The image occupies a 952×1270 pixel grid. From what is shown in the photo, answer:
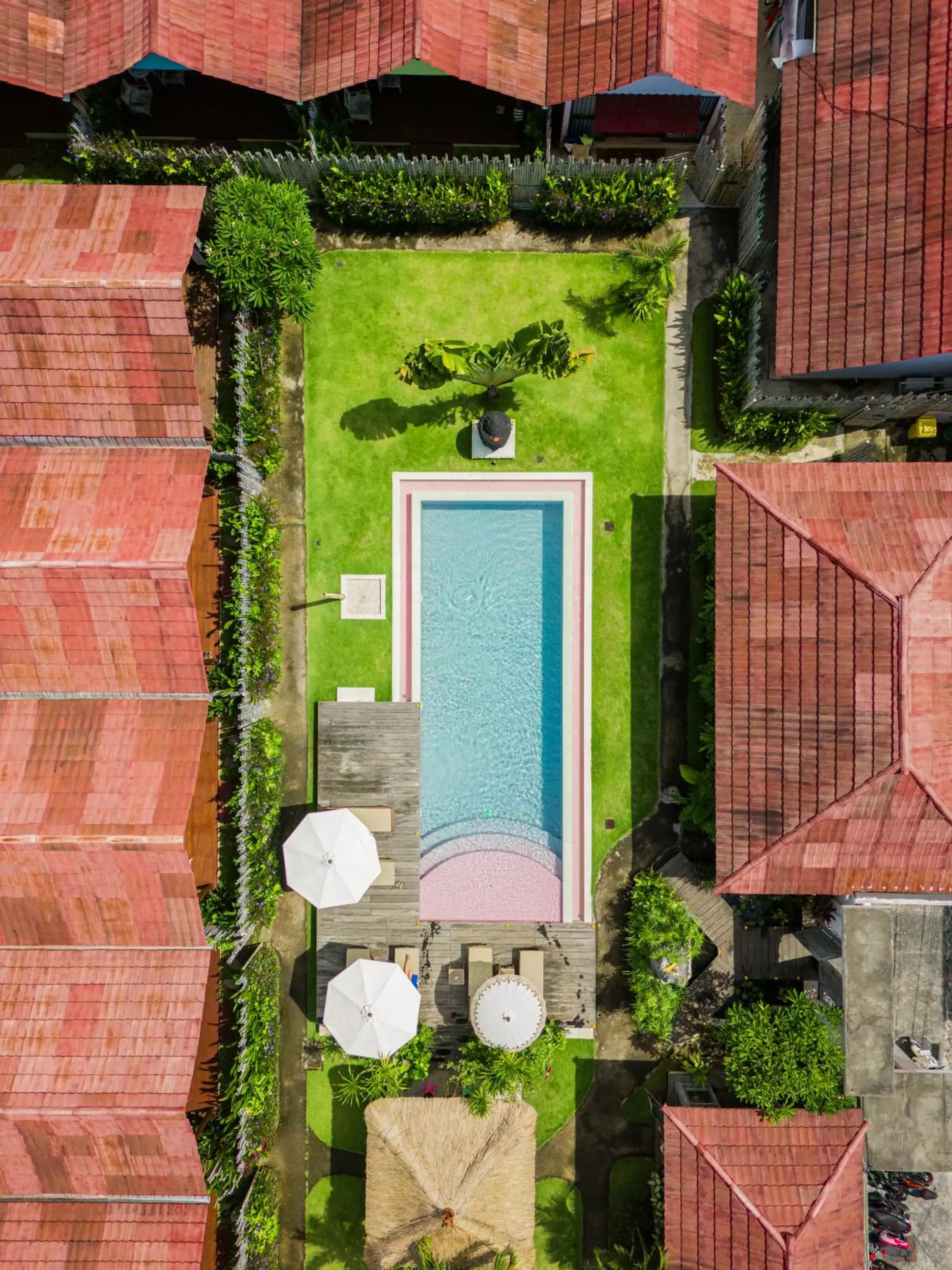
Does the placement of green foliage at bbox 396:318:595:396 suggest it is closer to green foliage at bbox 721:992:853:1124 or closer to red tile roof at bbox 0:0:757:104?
red tile roof at bbox 0:0:757:104

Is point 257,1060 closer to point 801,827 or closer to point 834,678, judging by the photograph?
point 801,827

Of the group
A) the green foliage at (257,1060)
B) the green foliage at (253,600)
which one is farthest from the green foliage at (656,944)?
the green foliage at (253,600)

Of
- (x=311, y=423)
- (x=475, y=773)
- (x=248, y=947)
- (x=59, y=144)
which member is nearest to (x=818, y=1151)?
(x=475, y=773)

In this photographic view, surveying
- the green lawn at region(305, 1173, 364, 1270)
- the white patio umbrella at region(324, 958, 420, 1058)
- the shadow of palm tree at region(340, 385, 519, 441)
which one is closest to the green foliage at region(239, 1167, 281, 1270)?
the green lawn at region(305, 1173, 364, 1270)

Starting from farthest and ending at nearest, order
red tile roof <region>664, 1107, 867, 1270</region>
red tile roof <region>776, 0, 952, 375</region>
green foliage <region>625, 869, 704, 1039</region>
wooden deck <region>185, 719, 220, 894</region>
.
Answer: green foliage <region>625, 869, 704, 1039</region> → wooden deck <region>185, 719, 220, 894</region> → red tile roof <region>664, 1107, 867, 1270</region> → red tile roof <region>776, 0, 952, 375</region>

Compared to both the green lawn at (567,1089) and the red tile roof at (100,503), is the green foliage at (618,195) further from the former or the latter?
the green lawn at (567,1089)
